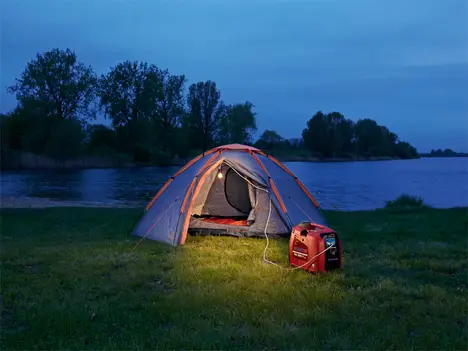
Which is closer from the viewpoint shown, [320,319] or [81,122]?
[320,319]

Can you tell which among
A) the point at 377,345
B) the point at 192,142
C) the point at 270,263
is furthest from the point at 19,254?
the point at 192,142

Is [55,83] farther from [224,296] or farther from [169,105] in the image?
[224,296]

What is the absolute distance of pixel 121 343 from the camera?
3441 millimetres

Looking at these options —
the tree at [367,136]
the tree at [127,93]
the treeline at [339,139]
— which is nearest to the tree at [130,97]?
the tree at [127,93]

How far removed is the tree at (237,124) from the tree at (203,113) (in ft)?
3.30

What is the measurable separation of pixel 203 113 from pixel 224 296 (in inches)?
2096

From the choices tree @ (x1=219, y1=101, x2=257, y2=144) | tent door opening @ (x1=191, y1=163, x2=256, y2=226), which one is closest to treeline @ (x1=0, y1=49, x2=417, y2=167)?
tree @ (x1=219, y1=101, x2=257, y2=144)

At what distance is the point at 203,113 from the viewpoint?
56781 millimetres

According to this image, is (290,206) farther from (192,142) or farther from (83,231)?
(192,142)

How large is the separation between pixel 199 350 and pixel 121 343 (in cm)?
65

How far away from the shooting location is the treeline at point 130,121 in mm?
41031

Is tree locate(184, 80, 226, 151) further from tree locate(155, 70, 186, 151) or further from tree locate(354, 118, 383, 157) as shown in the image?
tree locate(354, 118, 383, 157)

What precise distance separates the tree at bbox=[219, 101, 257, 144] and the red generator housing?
168 feet

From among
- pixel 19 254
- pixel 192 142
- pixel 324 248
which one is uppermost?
pixel 192 142
